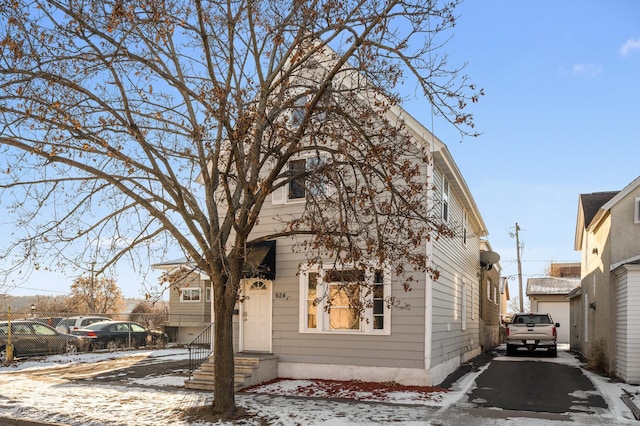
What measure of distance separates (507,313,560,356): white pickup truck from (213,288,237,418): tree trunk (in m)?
14.8

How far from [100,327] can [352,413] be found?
1618cm

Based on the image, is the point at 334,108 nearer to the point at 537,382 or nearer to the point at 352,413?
the point at 352,413

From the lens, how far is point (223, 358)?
381 inches

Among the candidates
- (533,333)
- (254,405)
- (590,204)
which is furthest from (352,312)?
(590,204)

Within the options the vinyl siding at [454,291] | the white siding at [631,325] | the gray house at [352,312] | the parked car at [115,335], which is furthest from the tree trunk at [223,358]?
the parked car at [115,335]

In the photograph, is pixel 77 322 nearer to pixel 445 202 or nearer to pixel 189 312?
pixel 189 312

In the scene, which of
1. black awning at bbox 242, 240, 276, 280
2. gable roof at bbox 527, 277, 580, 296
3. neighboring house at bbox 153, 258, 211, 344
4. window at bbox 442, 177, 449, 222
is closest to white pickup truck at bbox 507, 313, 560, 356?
window at bbox 442, 177, 449, 222

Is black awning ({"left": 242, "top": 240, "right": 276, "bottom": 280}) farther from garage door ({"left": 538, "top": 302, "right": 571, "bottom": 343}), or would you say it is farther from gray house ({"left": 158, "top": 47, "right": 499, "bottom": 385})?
garage door ({"left": 538, "top": 302, "right": 571, "bottom": 343})

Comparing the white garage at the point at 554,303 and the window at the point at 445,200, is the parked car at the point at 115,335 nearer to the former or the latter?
the window at the point at 445,200

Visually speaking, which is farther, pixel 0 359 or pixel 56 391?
pixel 0 359

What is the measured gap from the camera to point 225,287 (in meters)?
9.78

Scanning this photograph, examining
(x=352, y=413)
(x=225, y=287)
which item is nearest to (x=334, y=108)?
(x=225, y=287)

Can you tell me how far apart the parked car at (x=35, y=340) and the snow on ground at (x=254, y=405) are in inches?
203

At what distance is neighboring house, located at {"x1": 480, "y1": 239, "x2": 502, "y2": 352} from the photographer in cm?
2486
